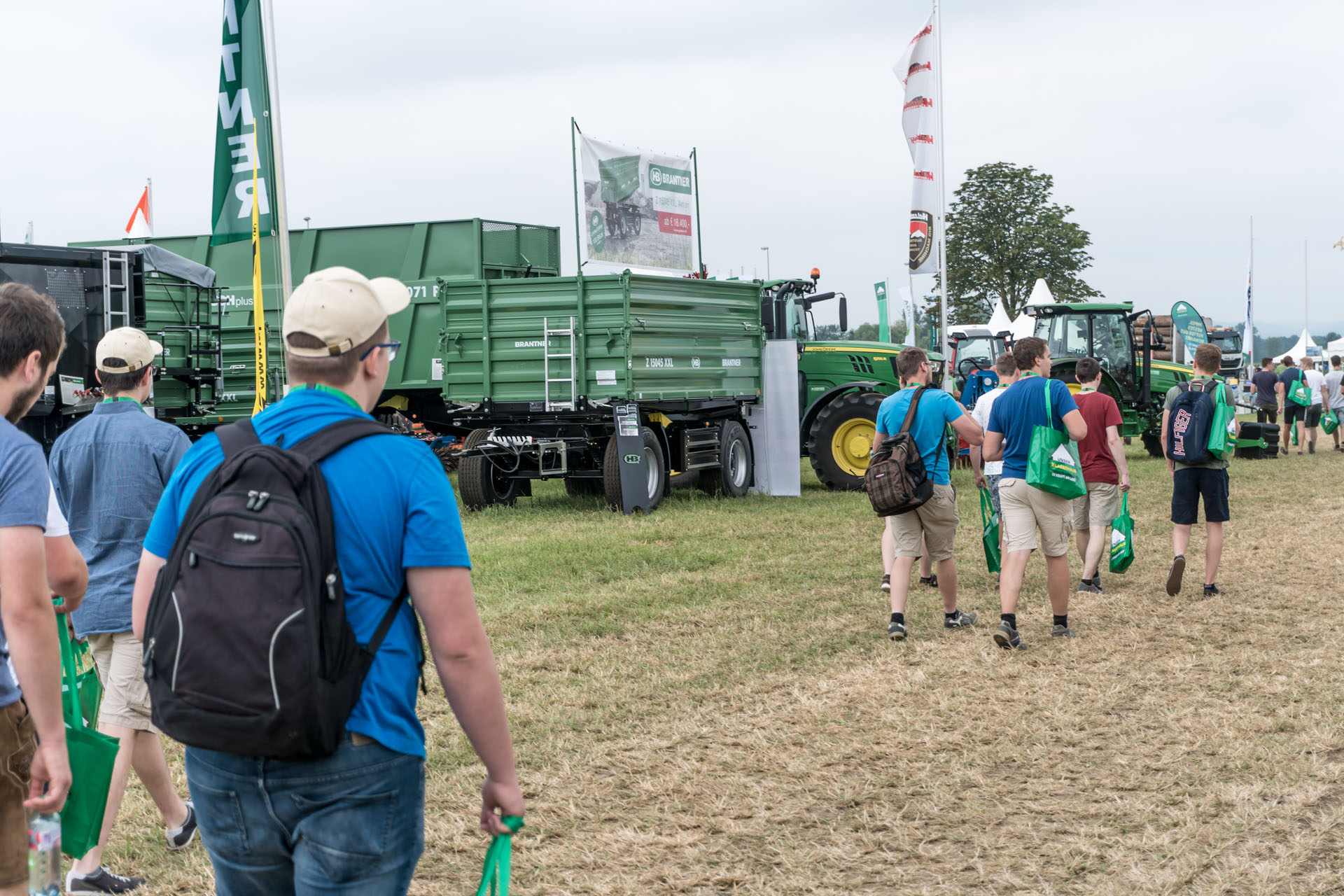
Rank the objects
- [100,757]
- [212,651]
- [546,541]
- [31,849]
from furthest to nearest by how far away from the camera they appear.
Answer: [546,541] < [100,757] < [31,849] < [212,651]

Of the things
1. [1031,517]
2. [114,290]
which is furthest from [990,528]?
[114,290]

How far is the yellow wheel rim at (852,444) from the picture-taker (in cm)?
1583

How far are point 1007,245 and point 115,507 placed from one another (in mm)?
48431

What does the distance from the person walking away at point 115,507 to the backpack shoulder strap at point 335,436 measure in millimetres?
2160

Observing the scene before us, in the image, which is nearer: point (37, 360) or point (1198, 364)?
point (37, 360)

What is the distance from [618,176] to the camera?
54.4ft

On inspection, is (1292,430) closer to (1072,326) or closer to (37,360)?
(1072,326)

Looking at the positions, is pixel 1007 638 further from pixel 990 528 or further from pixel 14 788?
pixel 14 788

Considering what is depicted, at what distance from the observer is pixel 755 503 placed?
1452 centimetres

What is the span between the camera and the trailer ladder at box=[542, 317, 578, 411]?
13.3 meters

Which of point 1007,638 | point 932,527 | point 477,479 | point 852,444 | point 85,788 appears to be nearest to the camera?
point 85,788

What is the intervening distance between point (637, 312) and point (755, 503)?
9.04 feet

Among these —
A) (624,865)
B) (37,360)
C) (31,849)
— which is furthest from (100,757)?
(624,865)

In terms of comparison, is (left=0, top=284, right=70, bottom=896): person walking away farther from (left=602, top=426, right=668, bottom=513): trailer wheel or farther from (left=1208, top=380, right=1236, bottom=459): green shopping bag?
(left=602, top=426, right=668, bottom=513): trailer wheel
